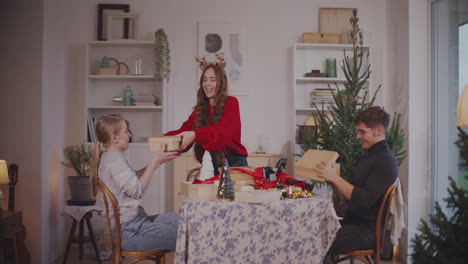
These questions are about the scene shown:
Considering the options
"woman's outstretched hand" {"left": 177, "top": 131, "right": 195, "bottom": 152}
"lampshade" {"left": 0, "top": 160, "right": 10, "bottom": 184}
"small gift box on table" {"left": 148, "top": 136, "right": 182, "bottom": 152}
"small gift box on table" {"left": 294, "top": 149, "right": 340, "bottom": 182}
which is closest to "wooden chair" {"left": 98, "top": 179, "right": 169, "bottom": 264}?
"small gift box on table" {"left": 148, "top": 136, "right": 182, "bottom": 152}

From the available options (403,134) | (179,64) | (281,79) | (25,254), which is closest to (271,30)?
(281,79)

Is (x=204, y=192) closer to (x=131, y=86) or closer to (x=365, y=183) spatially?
(x=365, y=183)

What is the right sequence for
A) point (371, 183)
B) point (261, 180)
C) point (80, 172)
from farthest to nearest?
point (80, 172)
point (371, 183)
point (261, 180)

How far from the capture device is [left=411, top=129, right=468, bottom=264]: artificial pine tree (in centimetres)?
145

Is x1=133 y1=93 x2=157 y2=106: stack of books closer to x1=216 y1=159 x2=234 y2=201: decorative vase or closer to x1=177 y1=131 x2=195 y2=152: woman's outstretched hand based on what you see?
x1=177 y1=131 x2=195 y2=152: woman's outstretched hand

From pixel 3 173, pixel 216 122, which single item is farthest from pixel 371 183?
pixel 3 173

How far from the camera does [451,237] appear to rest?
1.46m

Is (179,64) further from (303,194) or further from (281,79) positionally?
(303,194)

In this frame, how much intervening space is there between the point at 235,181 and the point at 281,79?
3.22 meters

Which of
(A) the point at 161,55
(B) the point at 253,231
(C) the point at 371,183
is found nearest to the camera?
(B) the point at 253,231

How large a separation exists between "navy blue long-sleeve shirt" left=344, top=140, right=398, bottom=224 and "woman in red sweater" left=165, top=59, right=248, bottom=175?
0.72m

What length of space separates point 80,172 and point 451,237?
376cm

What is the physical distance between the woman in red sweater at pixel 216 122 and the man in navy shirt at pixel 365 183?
0.63 metres

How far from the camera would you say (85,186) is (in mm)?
4418
